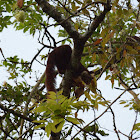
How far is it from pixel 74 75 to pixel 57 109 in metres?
0.99

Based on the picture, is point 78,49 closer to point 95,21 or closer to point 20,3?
point 95,21

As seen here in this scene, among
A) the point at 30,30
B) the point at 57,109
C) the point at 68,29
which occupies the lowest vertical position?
the point at 57,109

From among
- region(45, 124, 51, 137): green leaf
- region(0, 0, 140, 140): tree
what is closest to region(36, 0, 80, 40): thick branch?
region(0, 0, 140, 140): tree

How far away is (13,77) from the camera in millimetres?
3115

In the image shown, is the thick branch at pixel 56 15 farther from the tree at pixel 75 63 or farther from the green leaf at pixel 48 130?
the green leaf at pixel 48 130

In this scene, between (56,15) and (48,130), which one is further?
(56,15)

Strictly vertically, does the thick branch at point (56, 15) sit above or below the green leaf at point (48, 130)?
above

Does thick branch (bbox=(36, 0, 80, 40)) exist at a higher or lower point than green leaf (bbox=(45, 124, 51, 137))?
higher

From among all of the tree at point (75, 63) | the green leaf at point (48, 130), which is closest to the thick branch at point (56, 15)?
the tree at point (75, 63)

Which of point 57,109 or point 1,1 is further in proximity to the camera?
point 1,1

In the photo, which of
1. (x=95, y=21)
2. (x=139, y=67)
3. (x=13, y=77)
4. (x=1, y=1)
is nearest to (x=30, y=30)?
(x=1, y=1)

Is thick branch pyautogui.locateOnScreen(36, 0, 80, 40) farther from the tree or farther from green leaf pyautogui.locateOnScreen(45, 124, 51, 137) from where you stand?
green leaf pyautogui.locateOnScreen(45, 124, 51, 137)

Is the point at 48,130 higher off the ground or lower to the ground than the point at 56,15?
lower

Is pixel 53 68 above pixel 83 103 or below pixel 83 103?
above
